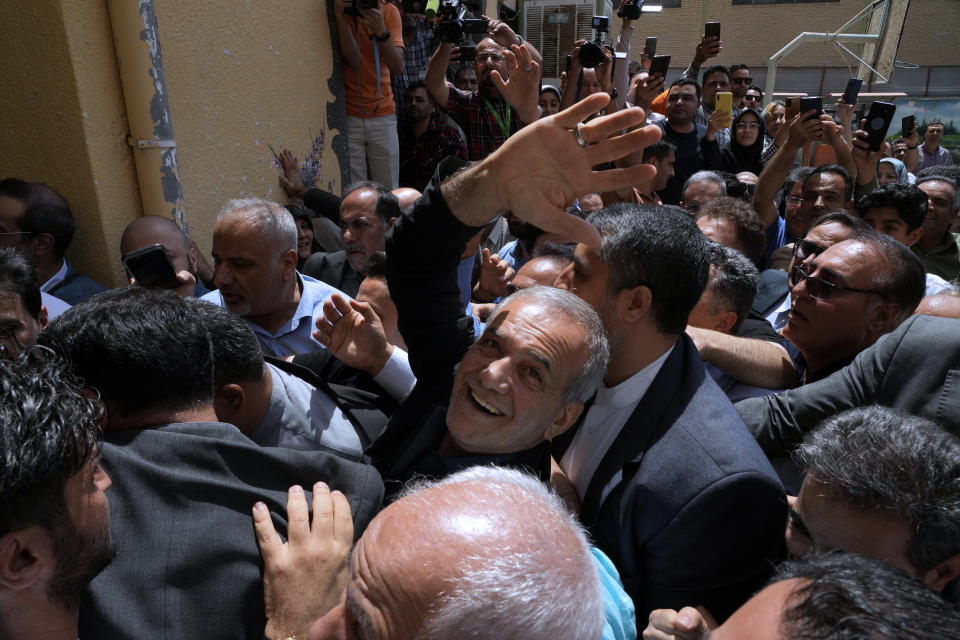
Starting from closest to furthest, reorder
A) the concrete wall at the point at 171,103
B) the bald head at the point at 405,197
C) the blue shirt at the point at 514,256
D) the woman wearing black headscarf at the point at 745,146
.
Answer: the concrete wall at the point at 171,103 → the bald head at the point at 405,197 → the blue shirt at the point at 514,256 → the woman wearing black headscarf at the point at 745,146

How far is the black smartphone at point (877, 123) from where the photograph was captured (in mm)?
4891

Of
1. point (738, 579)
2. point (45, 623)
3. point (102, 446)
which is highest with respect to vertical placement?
point (102, 446)

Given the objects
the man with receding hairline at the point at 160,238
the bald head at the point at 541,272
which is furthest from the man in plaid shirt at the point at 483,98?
the man with receding hairline at the point at 160,238

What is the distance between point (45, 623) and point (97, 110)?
262 cm

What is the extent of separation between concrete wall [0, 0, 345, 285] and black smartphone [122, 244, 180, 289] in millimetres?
562

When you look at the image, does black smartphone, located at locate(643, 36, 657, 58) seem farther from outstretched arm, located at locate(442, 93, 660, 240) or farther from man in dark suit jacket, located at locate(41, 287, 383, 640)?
man in dark suit jacket, located at locate(41, 287, 383, 640)

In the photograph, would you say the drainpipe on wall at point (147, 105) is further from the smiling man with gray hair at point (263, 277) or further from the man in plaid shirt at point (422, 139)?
the man in plaid shirt at point (422, 139)

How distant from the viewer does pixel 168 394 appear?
1516 mm

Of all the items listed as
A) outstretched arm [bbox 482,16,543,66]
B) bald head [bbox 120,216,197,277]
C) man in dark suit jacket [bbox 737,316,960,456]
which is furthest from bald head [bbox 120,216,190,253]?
outstretched arm [bbox 482,16,543,66]

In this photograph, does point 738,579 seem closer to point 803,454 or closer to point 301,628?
point 803,454

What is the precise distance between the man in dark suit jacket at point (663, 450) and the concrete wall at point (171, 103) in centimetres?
239

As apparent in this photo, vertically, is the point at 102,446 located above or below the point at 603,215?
below

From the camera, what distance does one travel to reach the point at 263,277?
3.14 m

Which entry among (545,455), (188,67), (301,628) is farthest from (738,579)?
(188,67)
